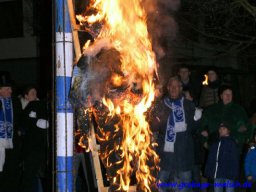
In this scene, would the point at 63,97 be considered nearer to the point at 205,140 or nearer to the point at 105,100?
the point at 105,100

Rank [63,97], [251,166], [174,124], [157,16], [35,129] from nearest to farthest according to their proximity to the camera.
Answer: [63,97], [251,166], [174,124], [157,16], [35,129]

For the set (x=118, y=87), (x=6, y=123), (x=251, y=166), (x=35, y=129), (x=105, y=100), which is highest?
(x=118, y=87)

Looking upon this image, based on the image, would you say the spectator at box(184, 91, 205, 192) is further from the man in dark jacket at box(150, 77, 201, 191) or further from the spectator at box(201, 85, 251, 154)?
the man in dark jacket at box(150, 77, 201, 191)

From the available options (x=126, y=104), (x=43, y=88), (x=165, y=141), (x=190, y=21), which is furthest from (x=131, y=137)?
(x=43, y=88)

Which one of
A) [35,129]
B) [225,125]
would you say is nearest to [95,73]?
[225,125]

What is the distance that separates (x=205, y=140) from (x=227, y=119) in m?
0.50

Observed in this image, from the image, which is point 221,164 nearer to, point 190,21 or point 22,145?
point 22,145

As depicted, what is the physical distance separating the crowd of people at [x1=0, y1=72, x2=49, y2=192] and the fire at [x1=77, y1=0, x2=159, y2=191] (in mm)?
2957

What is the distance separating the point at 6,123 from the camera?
8.93 meters

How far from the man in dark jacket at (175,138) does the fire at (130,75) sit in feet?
5.43

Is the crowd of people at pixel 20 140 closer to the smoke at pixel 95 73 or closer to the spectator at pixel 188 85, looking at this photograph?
the spectator at pixel 188 85

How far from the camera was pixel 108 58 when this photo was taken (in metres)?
6.04

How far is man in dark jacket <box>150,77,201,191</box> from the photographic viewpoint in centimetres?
820

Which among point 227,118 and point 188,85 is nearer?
point 227,118
